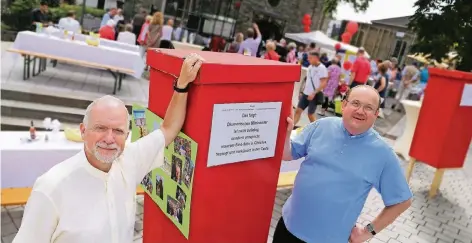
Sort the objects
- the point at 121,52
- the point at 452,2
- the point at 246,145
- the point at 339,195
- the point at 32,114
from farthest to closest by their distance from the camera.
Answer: the point at 121,52 < the point at 452,2 < the point at 32,114 < the point at 339,195 < the point at 246,145

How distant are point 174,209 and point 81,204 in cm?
50

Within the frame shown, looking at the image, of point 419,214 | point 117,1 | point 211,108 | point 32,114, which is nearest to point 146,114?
point 211,108

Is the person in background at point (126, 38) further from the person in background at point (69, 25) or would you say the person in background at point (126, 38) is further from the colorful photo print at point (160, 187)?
the colorful photo print at point (160, 187)

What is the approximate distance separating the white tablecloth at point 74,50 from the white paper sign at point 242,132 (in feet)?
21.0

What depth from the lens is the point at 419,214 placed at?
4879 mm

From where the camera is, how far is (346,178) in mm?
1922

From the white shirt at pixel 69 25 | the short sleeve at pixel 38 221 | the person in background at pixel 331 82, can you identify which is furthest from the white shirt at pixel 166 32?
the short sleeve at pixel 38 221

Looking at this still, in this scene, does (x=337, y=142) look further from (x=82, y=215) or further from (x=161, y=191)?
(x=82, y=215)

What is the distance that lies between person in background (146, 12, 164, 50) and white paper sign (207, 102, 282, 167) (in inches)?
316

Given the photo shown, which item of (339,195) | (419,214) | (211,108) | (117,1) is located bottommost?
(419,214)

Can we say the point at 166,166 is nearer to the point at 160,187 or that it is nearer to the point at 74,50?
the point at 160,187

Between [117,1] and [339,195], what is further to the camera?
[117,1]

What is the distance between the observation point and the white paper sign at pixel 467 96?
492 cm

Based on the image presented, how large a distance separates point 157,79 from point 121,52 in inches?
245
